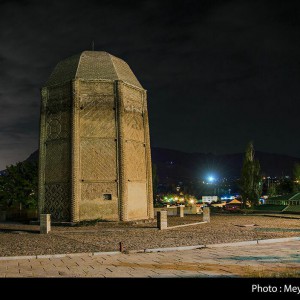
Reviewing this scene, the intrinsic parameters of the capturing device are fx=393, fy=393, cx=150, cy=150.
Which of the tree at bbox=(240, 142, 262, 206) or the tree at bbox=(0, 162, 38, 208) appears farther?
the tree at bbox=(240, 142, 262, 206)

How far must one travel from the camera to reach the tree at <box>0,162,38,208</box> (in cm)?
3816

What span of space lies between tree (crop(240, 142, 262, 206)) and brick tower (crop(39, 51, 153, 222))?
1114 inches

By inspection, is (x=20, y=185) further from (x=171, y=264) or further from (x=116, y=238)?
(x=171, y=264)

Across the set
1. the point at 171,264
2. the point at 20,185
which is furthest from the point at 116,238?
the point at 20,185

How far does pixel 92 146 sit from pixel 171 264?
59.6 ft

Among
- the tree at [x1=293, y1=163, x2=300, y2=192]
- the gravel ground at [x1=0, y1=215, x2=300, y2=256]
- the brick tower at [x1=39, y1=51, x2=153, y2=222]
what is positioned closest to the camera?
the gravel ground at [x1=0, y1=215, x2=300, y2=256]

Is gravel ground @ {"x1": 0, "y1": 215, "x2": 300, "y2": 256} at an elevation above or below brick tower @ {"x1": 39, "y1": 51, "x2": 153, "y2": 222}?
below

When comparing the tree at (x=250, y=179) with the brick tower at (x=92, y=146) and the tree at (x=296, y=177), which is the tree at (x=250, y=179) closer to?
the tree at (x=296, y=177)

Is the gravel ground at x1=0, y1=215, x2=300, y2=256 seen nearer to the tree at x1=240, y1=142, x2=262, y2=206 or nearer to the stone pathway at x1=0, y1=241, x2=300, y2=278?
the stone pathway at x1=0, y1=241, x2=300, y2=278

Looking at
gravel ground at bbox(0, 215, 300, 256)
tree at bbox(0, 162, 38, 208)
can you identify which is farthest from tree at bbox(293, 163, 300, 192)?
gravel ground at bbox(0, 215, 300, 256)

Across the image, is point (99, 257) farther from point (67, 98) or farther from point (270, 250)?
point (67, 98)

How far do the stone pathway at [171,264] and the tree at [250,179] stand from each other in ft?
141

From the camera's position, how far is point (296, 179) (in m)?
72.7
